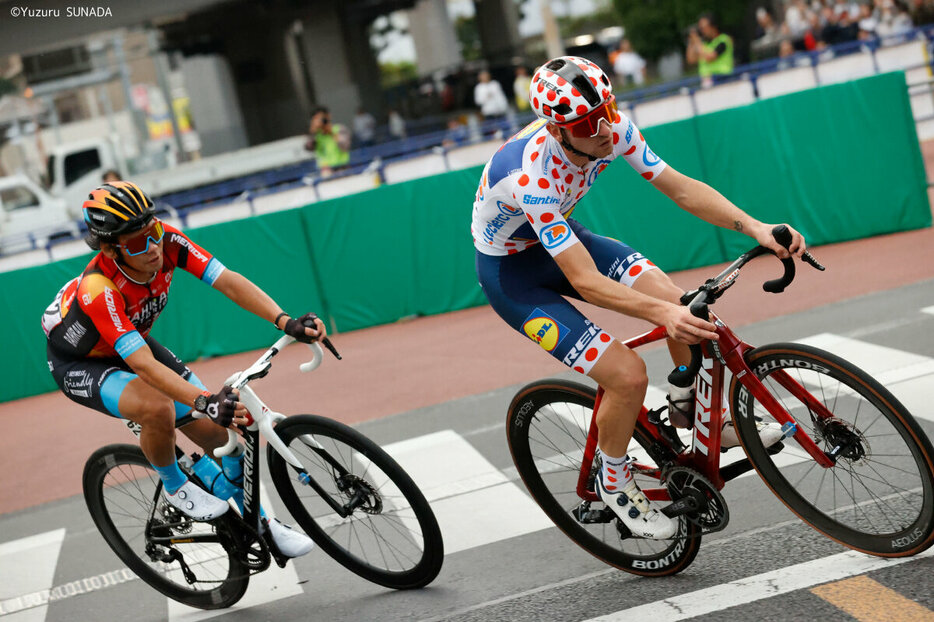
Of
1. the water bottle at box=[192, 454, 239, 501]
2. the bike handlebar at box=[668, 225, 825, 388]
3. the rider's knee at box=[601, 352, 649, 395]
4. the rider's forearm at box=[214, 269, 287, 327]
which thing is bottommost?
the water bottle at box=[192, 454, 239, 501]

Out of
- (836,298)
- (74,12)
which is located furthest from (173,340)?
(74,12)

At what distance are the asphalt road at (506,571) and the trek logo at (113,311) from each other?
60.3 inches

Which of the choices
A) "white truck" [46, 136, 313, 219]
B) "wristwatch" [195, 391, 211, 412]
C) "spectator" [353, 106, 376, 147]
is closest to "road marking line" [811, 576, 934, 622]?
"wristwatch" [195, 391, 211, 412]

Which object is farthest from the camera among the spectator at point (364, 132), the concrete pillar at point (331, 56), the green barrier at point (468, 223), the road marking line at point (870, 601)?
the concrete pillar at point (331, 56)

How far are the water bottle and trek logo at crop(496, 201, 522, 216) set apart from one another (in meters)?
1.82

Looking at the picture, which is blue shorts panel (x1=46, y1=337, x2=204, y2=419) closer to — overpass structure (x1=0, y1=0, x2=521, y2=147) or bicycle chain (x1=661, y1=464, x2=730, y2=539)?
bicycle chain (x1=661, y1=464, x2=730, y2=539)

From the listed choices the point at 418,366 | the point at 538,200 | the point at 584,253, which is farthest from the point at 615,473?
the point at 418,366

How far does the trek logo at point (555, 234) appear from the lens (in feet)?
13.8

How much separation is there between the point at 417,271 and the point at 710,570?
325 inches

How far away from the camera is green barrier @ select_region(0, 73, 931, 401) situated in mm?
11492

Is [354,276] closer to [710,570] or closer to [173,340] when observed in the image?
[173,340]

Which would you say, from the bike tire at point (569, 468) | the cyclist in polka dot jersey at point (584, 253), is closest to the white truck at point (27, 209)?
the bike tire at point (569, 468)

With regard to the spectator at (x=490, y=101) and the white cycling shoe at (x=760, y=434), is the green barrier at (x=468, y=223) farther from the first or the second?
the spectator at (x=490, y=101)

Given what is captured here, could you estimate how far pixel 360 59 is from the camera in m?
46.8
